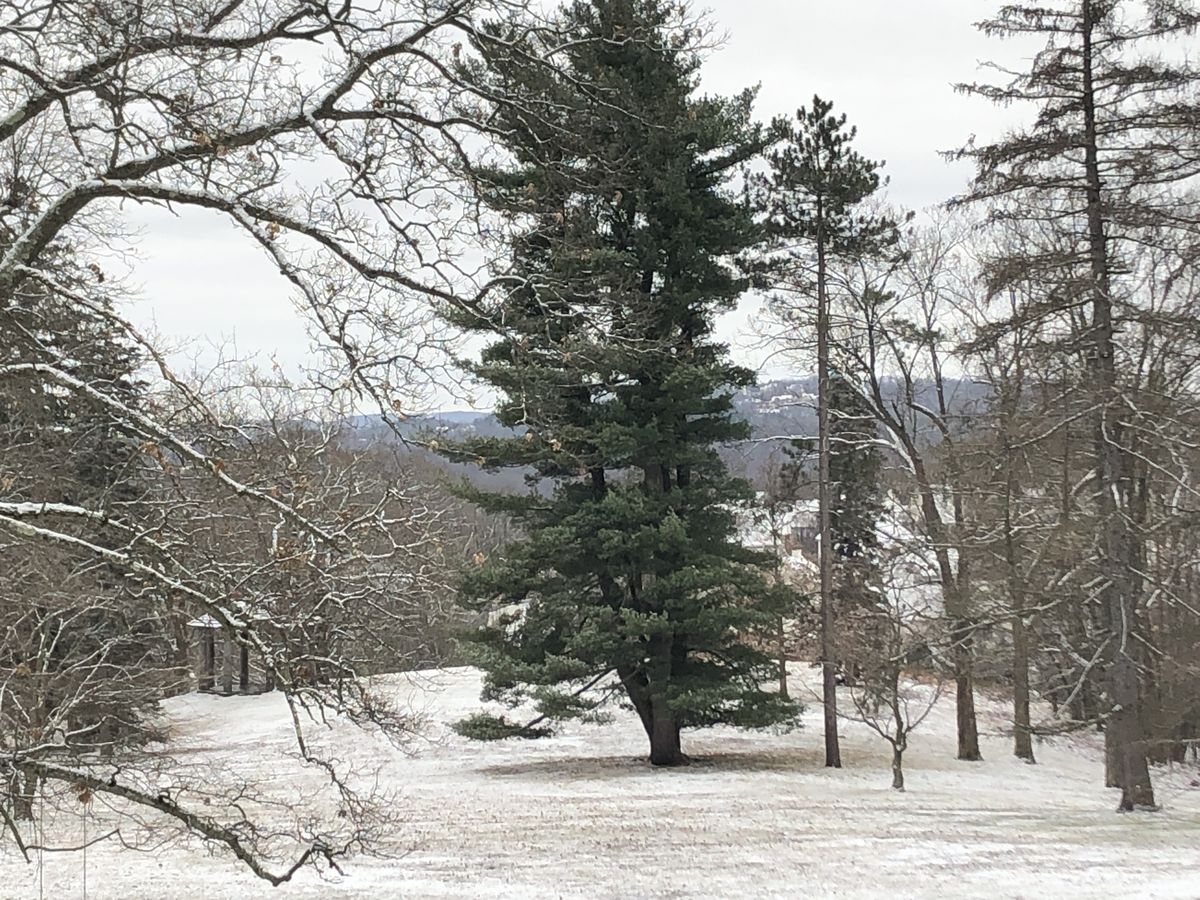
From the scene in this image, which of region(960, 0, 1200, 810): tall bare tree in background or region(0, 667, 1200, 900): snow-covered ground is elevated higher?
region(960, 0, 1200, 810): tall bare tree in background

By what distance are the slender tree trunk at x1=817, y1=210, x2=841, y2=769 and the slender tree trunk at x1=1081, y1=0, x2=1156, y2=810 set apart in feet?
23.1

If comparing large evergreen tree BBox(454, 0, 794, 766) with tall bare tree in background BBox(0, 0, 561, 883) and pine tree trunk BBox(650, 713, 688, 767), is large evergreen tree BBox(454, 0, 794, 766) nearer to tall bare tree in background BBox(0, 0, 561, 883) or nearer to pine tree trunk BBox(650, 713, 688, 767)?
pine tree trunk BBox(650, 713, 688, 767)

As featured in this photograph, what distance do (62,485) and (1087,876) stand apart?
413 inches

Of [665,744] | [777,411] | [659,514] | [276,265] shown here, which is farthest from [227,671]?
[276,265]

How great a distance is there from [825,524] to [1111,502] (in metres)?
8.14

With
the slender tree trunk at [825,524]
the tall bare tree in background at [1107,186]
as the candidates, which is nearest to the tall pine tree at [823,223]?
the slender tree trunk at [825,524]

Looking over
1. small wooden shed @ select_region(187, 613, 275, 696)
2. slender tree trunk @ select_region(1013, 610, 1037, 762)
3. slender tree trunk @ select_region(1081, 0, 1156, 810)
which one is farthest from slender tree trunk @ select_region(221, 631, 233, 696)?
slender tree trunk @ select_region(1081, 0, 1156, 810)

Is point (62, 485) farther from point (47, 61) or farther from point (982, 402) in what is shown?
point (982, 402)

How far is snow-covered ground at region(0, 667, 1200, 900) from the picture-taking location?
9.83 m

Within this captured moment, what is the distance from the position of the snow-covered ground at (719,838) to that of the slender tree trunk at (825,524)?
1073mm

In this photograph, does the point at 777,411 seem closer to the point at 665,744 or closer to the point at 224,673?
the point at 665,744

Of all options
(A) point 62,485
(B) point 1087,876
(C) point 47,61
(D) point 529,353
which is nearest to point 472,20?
(D) point 529,353

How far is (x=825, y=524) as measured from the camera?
70.1 ft

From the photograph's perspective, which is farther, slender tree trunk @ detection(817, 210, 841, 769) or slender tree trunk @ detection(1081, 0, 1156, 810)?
slender tree trunk @ detection(817, 210, 841, 769)
